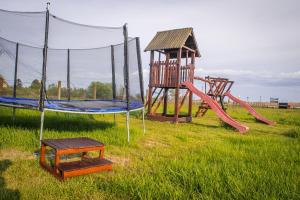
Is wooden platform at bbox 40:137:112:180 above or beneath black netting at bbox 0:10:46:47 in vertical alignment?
beneath

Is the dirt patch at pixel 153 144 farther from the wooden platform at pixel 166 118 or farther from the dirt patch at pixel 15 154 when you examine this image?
the wooden platform at pixel 166 118

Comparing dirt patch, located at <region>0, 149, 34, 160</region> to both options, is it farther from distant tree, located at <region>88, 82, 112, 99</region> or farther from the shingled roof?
the shingled roof

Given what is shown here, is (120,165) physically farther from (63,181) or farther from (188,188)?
(188,188)

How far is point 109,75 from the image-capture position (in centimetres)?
808

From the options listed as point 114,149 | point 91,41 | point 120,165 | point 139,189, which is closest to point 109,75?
point 91,41

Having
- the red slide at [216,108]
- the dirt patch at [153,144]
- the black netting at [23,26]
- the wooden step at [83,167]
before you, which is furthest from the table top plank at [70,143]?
the red slide at [216,108]

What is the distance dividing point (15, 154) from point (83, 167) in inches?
56.8

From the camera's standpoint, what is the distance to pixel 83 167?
3.22 m

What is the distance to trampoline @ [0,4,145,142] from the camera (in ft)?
17.9

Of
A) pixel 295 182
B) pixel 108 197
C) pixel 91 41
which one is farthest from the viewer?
pixel 91 41

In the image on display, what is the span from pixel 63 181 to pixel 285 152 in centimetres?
398

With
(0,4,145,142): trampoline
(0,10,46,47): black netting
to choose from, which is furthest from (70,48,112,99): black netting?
(0,10,46,47): black netting

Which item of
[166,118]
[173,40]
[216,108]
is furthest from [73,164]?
[173,40]

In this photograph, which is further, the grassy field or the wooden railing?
the wooden railing
